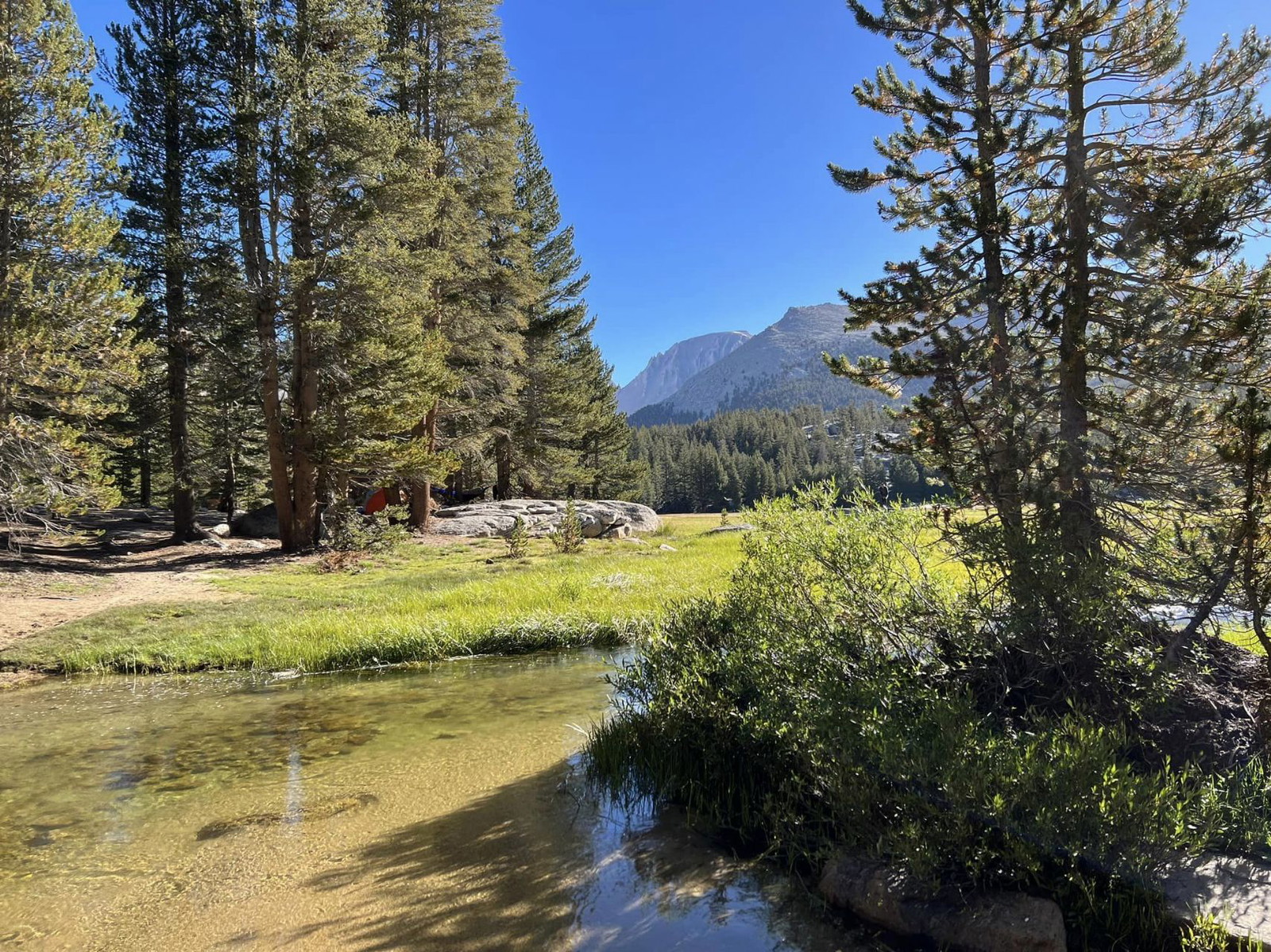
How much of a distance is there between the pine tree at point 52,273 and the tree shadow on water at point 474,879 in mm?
12470

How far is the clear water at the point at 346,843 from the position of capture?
12.8 ft

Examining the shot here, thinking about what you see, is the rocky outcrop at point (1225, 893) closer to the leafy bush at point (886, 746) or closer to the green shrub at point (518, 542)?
the leafy bush at point (886, 746)

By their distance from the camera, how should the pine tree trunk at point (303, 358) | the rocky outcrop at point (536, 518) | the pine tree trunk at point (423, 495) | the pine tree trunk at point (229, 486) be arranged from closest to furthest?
the pine tree trunk at point (303, 358) < the pine tree trunk at point (423, 495) < the rocky outcrop at point (536, 518) < the pine tree trunk at point (229, 486)

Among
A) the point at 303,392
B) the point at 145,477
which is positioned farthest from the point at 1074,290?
the point at 145,477

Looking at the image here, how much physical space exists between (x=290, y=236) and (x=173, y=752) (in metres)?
15.6

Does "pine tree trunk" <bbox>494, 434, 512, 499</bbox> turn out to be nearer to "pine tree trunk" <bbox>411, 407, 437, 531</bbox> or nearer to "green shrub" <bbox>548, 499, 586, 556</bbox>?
"pine tree trunk" <bbox>411, 407, 437, 531</bbox>

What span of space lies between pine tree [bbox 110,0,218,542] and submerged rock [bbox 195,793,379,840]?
1650 centimetres

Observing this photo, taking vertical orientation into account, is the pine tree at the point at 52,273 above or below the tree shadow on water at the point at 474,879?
above

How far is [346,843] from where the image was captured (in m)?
4.86

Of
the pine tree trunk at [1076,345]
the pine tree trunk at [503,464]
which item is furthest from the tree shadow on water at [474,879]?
the pine tree trunk at [503,464]

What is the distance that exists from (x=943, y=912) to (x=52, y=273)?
18894mm

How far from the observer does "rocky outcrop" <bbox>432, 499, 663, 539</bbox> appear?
24.4 m

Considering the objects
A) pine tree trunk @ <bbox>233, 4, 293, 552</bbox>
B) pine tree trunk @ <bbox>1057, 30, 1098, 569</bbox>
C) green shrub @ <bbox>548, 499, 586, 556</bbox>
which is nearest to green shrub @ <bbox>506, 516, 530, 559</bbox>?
green shrub @ <bbox>548, 499, 586, 556</bbox>

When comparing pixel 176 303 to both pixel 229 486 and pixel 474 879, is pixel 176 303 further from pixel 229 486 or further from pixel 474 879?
pixel 474 879
